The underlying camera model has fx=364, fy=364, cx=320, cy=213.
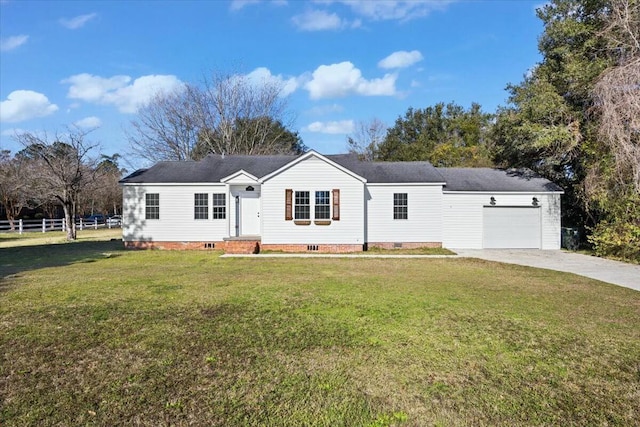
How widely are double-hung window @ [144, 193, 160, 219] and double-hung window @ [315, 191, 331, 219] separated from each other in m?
7.45

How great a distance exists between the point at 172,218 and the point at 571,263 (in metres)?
16.1

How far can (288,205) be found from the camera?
50.9 ft

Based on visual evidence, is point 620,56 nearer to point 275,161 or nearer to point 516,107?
point 516,107

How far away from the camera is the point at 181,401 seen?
3.35 m

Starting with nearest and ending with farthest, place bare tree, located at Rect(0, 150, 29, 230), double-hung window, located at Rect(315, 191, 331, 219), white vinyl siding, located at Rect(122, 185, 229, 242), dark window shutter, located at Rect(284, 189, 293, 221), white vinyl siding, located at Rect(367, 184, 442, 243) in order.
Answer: dark window shutter, located at Rect(284, 189, 293, 221), double-hung window, located at Rect(315, 191, 331, 219), white vinyl siding, located at Rect(367, 184, 442, 243), white vinyl siding, located at Rect(122, 185, 229, 242), bare tree, located at Rect(0, 150, 29, 230)

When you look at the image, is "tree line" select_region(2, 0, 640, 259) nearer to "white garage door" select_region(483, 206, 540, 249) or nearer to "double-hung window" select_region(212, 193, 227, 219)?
"white garage door" select_region(483, 206, 540, 249)

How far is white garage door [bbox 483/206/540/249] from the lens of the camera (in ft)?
55.8

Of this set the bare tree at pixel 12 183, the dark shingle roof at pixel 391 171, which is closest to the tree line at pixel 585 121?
the dark shingle roof at pixel 391 171

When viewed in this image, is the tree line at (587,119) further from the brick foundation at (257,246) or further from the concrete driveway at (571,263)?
the brick foundation at (257,246)

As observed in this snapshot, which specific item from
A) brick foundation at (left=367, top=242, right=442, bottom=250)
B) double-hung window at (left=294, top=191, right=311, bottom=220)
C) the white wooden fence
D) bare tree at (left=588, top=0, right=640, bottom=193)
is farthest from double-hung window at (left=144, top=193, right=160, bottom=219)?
the white wooden fence

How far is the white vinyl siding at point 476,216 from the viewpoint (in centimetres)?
1681

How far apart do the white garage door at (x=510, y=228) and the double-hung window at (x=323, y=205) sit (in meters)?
7.48

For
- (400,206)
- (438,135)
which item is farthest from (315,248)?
(438,135)

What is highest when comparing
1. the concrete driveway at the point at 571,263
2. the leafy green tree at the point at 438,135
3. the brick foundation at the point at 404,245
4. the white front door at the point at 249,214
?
the leafy green tree at the point at 438,135
